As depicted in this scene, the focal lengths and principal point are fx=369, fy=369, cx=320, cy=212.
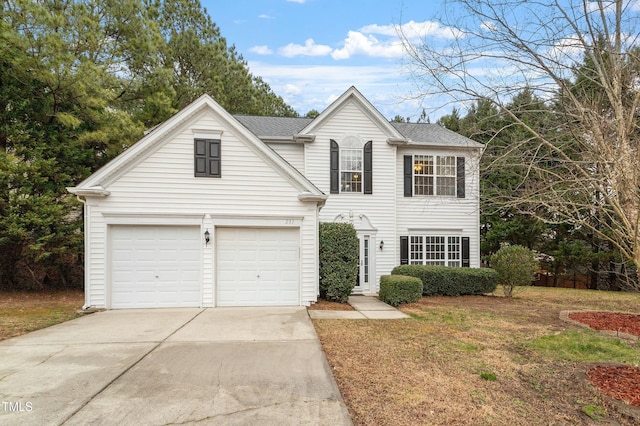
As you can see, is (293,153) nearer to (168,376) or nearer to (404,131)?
(404,131)

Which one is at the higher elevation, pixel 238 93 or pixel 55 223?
pixel 238 93

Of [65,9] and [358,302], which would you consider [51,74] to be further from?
[358,302]

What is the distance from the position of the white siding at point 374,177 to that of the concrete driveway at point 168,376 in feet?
22.3

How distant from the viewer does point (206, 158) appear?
1037 centimetres

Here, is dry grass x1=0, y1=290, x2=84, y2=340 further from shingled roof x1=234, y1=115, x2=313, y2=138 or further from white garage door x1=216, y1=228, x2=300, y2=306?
shingled roof x1=234, y1=115, x2=313, y2=138

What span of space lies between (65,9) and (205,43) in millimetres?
9138

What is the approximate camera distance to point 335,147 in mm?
14016

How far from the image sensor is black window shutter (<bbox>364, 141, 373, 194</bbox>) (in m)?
14.1

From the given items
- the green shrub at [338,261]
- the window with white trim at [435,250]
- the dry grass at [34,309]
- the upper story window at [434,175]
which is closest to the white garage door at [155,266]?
the dry grass at [34,309]

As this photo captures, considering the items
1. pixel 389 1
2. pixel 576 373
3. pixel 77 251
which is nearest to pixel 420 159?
pixel 389 1

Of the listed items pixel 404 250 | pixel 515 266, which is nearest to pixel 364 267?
pixel 404 250

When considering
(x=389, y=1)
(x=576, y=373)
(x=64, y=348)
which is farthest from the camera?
(x=389, y=1)

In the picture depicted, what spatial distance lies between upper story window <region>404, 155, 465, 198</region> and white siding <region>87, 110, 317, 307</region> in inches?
229

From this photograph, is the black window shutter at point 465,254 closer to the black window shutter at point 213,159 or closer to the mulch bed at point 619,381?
the mulch bed at point 619,381
